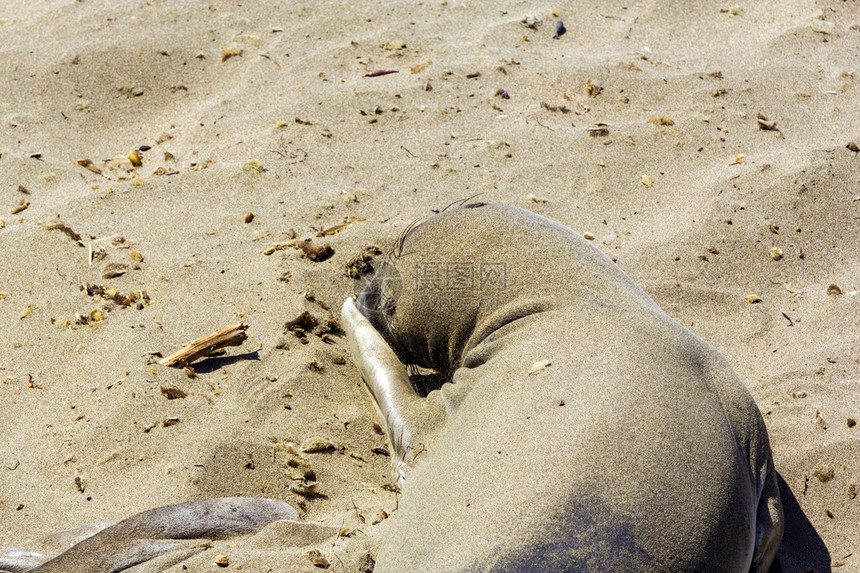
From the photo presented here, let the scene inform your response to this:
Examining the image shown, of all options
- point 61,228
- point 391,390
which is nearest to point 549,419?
point 391,390

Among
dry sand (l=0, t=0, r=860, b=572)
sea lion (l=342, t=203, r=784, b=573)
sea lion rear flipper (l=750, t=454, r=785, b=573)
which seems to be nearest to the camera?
sea lion (l=342, t=203, r=784, b=573)

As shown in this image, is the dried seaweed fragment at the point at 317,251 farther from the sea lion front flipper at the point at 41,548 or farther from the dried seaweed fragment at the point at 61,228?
the sea lion front flipper at the point at 41,548

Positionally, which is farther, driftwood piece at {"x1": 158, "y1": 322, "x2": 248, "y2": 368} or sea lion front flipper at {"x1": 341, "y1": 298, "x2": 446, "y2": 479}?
driftwood piece at {"x1": 158, "y1": 322, "x2": 248, "y2": 368}

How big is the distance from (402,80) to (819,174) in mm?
2509

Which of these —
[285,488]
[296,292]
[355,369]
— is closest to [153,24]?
[296,292]

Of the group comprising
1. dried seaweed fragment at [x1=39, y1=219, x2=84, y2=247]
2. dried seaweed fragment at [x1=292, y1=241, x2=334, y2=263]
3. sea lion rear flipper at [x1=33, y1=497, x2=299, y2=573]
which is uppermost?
dried seaweed fragment at [x1=39, y1=219, x2=84, y2=247]

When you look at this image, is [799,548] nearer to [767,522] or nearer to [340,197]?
[767,522]

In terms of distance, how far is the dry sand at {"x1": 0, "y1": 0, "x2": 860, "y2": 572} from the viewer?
2945 millimetres

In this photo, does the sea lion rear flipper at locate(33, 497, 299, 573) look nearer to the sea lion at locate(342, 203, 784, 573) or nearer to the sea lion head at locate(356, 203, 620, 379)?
the sea lion at locate(342, 203, 784, 573)

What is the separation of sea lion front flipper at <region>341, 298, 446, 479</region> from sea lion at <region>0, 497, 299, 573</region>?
1.59 ft

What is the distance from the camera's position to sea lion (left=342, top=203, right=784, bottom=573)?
6.61ft

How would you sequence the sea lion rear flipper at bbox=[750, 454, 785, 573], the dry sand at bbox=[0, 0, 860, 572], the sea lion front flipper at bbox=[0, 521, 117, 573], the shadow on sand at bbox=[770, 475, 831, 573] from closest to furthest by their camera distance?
the sea lion rear flipper at bbox=[750, 454, 785, 573] → the sea lion front flipper at bbox=[0, 521, 117, 573] → the shadow on sand at bbox=[770, 475, 831, 573] → the dry sand at bbox=[0, 0, 860, 572]

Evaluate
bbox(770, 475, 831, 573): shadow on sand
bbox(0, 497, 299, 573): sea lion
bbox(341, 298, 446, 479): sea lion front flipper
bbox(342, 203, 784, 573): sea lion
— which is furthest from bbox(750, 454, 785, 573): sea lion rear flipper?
bbox(0, 497, 299, 573): sea lion

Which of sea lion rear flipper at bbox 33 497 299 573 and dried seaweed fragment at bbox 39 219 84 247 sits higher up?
dried seaweed fragment at bbox 39 219 84 247
